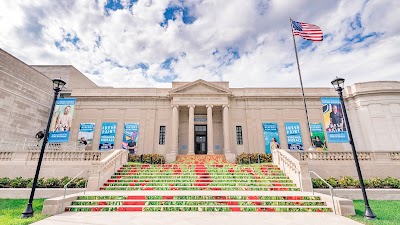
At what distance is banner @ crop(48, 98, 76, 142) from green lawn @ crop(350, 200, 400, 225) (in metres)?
24.3

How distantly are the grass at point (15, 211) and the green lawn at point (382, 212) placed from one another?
11249mm

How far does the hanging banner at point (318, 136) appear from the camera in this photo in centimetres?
2369

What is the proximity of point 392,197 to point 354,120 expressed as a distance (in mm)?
17542

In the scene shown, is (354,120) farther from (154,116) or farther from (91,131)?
(91,131)

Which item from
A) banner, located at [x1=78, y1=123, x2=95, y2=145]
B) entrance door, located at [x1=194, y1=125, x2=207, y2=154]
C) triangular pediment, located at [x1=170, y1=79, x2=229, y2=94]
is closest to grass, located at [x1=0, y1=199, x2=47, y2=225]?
banner, located at [x1=78, y1=123, x2=95, y2=145]

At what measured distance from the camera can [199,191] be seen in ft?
33.0

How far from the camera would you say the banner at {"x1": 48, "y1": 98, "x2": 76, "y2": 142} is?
2064 centimetres

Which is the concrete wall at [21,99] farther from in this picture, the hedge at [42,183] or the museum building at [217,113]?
the hedge at [42,183]

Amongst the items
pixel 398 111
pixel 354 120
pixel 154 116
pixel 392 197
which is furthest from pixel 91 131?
pixel 398 111

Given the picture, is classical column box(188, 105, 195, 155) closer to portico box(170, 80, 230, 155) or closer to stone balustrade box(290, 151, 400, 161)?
portico box(170, 80, 230, 155)

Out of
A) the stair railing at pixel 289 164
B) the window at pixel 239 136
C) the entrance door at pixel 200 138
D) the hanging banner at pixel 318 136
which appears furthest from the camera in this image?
the entrance door at pixel 200 138

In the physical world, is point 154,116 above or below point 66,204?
above

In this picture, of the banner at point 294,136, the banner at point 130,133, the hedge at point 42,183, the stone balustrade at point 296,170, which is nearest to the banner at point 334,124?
the banner at point 294,136

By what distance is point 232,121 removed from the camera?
2577 centimetres
